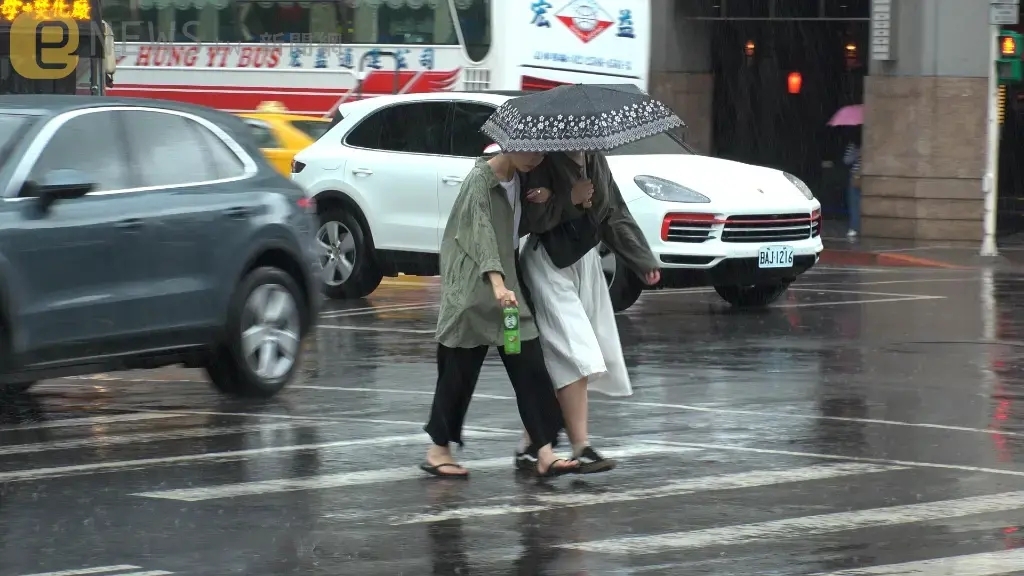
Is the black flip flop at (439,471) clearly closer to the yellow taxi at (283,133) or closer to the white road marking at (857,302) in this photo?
the white road marking at (857,302)

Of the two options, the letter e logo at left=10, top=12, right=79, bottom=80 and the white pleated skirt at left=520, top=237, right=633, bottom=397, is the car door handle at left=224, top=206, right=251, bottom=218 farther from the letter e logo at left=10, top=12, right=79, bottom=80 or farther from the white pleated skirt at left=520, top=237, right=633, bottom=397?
the letter e logo at left=10, top=12, right=79, bottom=80

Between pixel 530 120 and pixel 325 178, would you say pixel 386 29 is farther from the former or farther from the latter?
pixel 530 120

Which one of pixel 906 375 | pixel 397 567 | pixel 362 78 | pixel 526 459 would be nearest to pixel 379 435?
pixel 526 459

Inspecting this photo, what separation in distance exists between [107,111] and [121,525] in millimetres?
3480

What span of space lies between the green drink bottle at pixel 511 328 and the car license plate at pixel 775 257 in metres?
7.30

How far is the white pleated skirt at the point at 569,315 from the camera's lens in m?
8.27

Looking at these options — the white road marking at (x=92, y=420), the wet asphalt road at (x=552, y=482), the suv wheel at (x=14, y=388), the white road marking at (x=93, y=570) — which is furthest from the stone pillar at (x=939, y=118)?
the white road marking at (x=93, y=570)

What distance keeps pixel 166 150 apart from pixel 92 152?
1.72ft

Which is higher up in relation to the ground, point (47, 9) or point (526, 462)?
point (47, 9)

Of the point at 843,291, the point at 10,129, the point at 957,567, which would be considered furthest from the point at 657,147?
the point at 957,567

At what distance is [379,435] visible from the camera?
9.55 m

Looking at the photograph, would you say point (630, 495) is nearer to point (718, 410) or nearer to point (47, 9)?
point (718, 410)

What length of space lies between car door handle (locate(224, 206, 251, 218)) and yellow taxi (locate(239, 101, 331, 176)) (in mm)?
9176

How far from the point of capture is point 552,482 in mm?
8289
